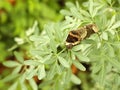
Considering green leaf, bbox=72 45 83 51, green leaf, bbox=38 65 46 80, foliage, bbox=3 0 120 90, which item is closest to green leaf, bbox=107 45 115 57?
foliage, bbox=3 0 120 90

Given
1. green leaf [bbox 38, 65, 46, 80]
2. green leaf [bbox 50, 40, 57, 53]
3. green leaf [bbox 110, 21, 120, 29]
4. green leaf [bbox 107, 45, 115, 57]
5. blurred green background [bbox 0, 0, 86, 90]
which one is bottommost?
blurred green background [bbox 0, 0, 86, 90]

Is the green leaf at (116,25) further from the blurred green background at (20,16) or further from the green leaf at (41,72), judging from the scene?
the blurred green background at (20,16)

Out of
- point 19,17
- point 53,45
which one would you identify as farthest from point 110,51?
point 19,17

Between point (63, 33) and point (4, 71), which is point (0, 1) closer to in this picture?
point (4, 71)

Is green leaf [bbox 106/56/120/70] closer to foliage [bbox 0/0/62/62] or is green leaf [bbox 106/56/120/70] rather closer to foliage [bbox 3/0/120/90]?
foliage [bbox 3/0/120/90]

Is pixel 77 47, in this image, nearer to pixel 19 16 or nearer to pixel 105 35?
pixel 105 35

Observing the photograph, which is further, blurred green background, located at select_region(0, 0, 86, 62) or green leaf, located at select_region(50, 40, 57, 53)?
blurred green background, located at select_region(0, 0, 86, 62)

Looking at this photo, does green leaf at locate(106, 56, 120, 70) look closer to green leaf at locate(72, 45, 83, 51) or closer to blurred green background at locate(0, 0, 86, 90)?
green leaf at locate(72, 45, 83, 51)

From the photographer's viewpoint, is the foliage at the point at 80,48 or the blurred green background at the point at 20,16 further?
the blurred green background at the point at 20,16

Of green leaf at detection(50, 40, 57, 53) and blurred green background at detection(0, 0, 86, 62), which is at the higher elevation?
green leaf at detection(50, 40, 57, 53)

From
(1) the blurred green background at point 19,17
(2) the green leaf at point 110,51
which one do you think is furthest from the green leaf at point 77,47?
(1) the blurred green background at point 19,17

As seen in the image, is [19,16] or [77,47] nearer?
[77,47]
